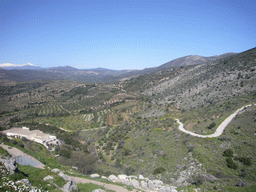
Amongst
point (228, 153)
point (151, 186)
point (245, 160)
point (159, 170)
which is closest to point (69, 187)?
point (151, 186)

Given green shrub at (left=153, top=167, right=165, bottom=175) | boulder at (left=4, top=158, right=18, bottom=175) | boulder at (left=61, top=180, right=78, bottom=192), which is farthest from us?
green shrub at (left=153, top=167, right=165, bottom=175)

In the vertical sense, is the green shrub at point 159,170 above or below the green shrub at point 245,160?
below

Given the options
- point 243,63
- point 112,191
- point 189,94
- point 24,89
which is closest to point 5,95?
point 24,89

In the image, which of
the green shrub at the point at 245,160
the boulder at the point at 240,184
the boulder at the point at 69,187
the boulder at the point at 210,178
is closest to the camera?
the boulder at the point at 69,187

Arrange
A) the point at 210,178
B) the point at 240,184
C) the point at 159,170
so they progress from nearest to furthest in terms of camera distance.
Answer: the point at 240,184
the point at 210,178
the point at 159,170

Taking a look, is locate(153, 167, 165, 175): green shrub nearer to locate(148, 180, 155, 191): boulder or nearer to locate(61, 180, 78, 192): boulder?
locate(148, 180, 155, 191): boulder

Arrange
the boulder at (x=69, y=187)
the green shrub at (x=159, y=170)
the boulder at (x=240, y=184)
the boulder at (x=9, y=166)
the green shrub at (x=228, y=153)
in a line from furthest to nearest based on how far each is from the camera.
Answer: the green shrub at (x=159, y=170), the green shrub at (x=228, y=153), the boulder at (x=240, y=184), the boulder at (x=69, y=187), the boulder at (x=9, y=166)

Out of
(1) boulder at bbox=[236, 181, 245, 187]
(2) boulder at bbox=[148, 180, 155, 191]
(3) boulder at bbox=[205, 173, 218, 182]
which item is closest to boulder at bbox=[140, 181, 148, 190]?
(2) boulder at bbox=[148, 180, 155, 191]

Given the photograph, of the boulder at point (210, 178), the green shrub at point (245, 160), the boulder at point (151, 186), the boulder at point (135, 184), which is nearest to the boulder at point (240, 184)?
the boulder at point (210, 178)

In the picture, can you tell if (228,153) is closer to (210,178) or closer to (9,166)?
(210,178)

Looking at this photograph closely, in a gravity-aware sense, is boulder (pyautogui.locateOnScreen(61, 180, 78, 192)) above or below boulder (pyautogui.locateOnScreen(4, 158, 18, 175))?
below

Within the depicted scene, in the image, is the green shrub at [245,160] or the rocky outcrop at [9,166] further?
the green shrub at [245,160]

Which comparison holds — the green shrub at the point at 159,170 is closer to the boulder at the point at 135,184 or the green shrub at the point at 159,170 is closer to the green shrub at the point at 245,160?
the boulder at the point at 135,184

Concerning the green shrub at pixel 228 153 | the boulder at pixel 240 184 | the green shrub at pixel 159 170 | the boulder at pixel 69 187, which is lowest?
the green shrub at pixel 159 170
